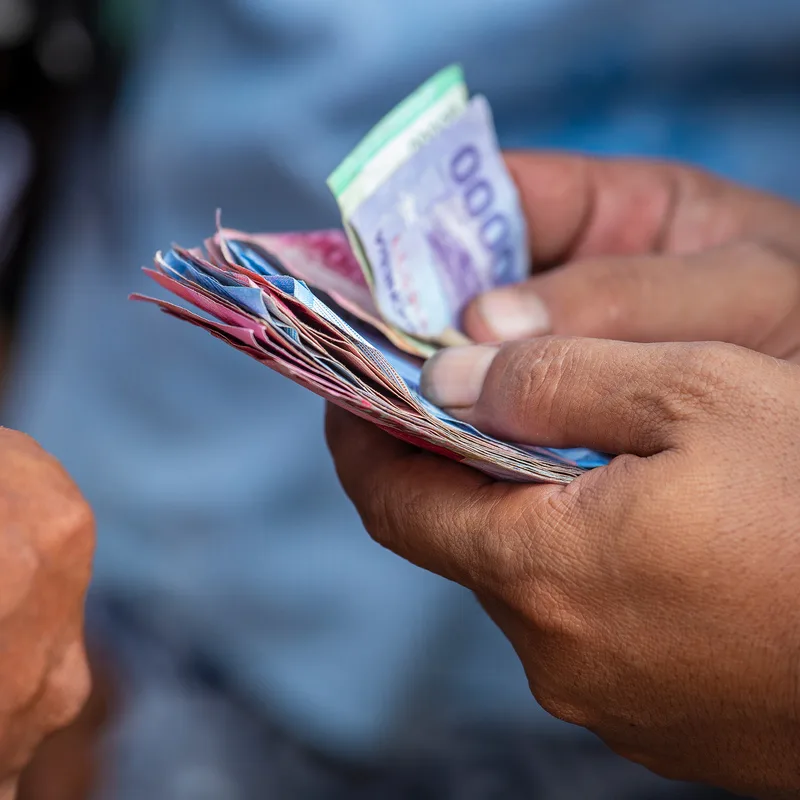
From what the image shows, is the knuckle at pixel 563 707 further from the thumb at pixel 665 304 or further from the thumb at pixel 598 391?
the thumb at pixel 665 304

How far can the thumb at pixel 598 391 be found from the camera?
61cm

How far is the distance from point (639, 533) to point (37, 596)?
1.38 feet

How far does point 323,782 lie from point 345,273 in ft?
2.82

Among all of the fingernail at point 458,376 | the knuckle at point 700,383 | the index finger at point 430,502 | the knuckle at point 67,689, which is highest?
the knuckle at point 700,383

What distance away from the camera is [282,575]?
1316 mm

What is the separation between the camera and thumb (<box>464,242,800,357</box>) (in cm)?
84

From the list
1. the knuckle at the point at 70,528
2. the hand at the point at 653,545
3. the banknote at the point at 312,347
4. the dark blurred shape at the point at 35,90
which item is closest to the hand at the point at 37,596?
the knuckle at the point at 70,528

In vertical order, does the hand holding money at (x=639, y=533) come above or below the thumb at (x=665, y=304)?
below

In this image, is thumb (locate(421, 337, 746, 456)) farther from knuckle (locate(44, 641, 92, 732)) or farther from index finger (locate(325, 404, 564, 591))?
knuckle (locate(44, 641, 92, 732))

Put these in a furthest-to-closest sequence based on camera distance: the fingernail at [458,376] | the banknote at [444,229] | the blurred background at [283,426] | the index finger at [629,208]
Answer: the blurred background at [283,426], the index finger at [629,208], the banknote at [444,229], the fingernail at [458,376]

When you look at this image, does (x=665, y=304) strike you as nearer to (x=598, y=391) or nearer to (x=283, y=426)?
(x=598, y=391)

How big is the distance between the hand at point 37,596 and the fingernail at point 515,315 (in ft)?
1.39

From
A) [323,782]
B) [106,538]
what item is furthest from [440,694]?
[106,538]

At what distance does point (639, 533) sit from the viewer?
22.9 inches
